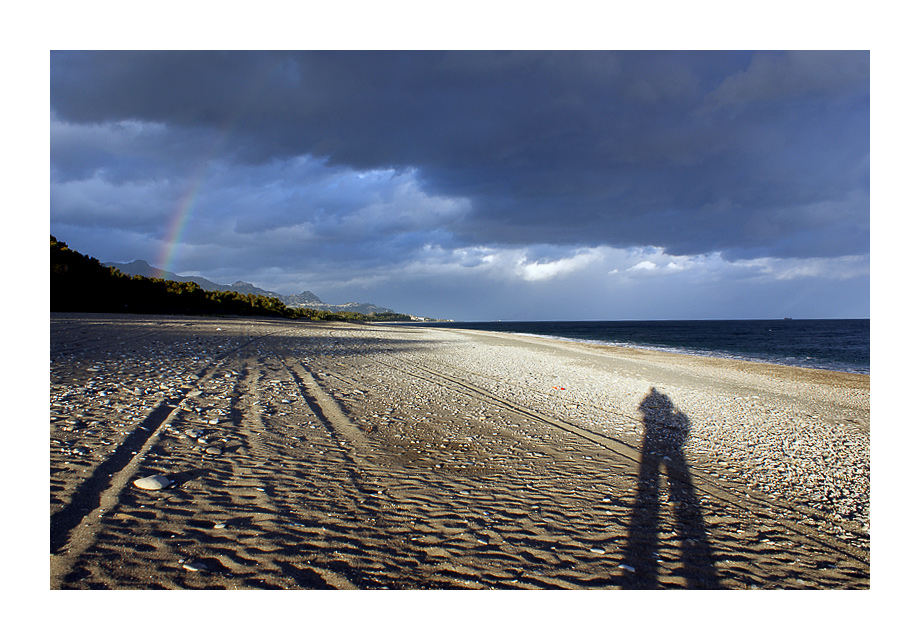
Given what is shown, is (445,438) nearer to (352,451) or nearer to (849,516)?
(352,451)

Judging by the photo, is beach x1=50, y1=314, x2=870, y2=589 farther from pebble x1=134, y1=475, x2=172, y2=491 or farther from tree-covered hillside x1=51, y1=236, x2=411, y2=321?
tree-covered hillside x1=51, y1=236, x2=411, y2=321

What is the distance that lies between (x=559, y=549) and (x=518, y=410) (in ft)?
19.2

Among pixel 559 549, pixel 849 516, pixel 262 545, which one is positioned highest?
pixel 262 545

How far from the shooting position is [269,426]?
690 centimetres

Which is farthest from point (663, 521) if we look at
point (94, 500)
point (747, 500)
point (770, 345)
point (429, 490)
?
point (770, 345)

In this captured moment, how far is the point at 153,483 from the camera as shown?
14.2ft

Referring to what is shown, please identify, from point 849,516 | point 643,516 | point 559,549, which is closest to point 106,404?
point 559,549

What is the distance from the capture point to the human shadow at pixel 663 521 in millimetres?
3629

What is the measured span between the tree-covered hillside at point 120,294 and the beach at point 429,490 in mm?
56136

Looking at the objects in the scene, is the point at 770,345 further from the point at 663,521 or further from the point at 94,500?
the point at 94,500

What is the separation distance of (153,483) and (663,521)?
5.74 metres

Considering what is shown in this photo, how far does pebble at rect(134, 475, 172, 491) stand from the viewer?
429cm

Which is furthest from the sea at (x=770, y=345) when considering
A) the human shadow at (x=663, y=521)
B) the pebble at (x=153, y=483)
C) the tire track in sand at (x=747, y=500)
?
the pebble at (x=153, y=483)

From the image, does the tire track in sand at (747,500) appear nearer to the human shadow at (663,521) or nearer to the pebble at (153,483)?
the human shadow at (663,521)
